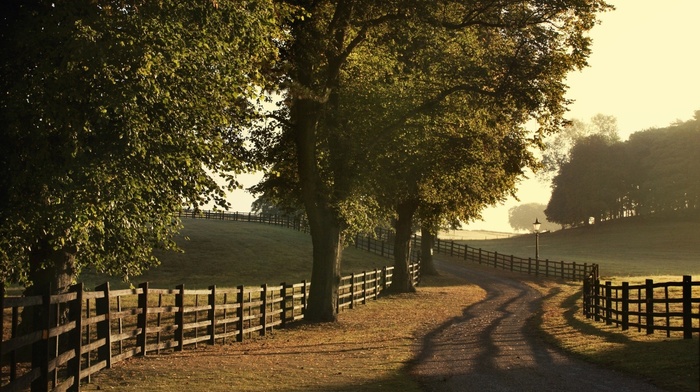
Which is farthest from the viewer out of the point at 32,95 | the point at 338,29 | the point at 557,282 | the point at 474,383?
the point at 557,282

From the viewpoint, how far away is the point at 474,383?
14.8m

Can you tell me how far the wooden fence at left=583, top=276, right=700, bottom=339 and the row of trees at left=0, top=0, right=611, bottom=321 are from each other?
6192 mm

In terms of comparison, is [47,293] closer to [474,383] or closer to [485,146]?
[474,383]

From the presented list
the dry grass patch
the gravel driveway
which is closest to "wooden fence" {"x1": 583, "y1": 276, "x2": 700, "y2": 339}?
the gravel driveway

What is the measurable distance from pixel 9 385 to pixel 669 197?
106506 millimetres

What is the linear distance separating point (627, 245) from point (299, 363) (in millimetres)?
83787

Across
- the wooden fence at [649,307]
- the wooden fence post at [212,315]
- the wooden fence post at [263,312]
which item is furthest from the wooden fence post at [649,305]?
the wooden fence post at [212,315]

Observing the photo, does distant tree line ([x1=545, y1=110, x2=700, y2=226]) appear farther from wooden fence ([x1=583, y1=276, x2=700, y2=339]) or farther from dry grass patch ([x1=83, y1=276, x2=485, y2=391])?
dry grass patch ([x1=83, y1=276, x2=485, y2=391])

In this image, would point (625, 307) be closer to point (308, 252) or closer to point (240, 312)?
point (240, 312)

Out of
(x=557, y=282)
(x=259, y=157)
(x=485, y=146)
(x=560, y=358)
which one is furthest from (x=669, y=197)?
(x=560, y=358)

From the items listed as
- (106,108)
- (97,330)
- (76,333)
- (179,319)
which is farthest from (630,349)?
(106,108)

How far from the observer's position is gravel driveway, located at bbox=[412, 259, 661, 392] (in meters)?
14.6

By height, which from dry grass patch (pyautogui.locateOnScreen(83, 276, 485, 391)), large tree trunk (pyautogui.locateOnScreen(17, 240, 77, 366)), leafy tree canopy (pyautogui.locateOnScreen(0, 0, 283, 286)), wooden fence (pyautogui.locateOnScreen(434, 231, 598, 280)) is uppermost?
leafy tree canopy (pyautogui.locateOnScreen(0, 0, 283, 286))

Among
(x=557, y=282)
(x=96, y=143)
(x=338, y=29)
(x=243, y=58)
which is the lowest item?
(x=557, y=282)
